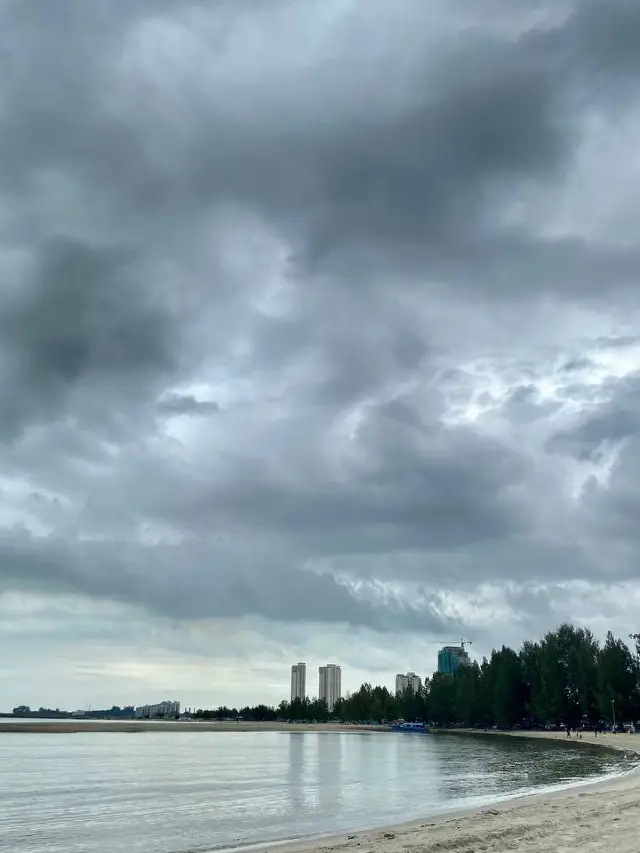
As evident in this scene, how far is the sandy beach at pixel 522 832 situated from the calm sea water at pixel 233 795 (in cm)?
424

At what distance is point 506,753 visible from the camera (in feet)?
290

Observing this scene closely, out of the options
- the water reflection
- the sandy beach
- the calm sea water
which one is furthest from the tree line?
the sandy beach

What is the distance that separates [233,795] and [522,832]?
87.3 ft

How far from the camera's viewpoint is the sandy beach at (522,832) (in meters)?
22.4

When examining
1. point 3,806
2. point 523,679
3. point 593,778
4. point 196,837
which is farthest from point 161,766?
point 523,679

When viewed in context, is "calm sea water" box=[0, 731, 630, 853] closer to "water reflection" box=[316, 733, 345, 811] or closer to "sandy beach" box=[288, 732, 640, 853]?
"water reflection" box=[316, 733, 345, 811]

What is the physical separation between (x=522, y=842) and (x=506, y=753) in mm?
Result: 71702

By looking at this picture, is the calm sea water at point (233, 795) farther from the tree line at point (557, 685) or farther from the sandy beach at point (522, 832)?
the tree line at point (557, 685)

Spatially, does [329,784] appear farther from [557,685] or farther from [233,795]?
[557,685]

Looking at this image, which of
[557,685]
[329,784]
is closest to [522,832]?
[329,784]

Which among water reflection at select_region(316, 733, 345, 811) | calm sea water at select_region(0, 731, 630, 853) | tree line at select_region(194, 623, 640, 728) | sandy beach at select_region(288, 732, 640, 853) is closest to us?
sandy beach at select_region(288, 732, 640, 853)

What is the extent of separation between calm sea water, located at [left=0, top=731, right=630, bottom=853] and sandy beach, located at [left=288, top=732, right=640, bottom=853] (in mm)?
4245

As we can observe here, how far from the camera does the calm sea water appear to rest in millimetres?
31484

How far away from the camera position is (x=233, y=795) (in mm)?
46906
